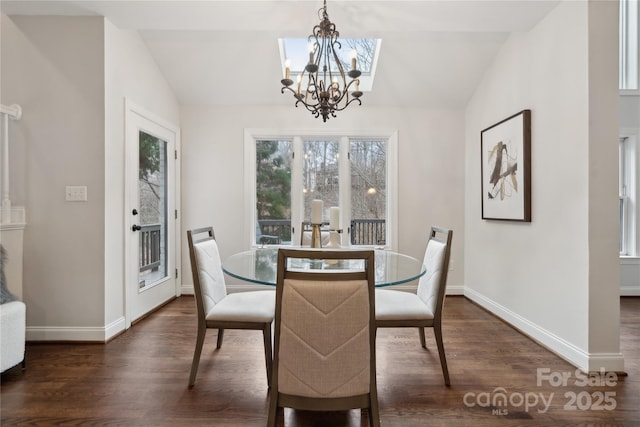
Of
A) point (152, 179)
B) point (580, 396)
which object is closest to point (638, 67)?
point (580, 396)

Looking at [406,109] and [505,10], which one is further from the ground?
[505,10]

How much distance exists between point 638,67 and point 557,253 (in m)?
3.22

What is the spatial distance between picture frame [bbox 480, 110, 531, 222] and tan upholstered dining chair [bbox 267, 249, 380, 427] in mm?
2050

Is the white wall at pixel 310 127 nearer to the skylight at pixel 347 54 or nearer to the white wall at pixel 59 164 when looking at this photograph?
the skylight at pixel 347 54

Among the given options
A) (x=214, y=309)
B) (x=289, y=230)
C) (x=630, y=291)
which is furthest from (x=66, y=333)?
(x=630, y=291)

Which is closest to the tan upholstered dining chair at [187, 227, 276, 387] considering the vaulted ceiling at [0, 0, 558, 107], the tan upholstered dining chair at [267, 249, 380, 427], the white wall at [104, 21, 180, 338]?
the tan upholstered dining chair at [267, 249, 380, 427]

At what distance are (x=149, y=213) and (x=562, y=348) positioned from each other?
3.61 metres

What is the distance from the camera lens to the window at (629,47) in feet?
12.7

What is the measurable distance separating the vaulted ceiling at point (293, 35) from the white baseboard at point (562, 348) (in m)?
2.32

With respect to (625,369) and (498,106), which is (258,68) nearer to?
(498,106)

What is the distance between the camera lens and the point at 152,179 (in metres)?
3.29

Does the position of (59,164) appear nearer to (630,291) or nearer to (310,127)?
(310,127)

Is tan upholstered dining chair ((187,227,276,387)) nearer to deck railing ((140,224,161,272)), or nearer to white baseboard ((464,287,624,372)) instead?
deck railing ((140,224,161,272))

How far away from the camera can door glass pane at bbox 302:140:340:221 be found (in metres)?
3.90
